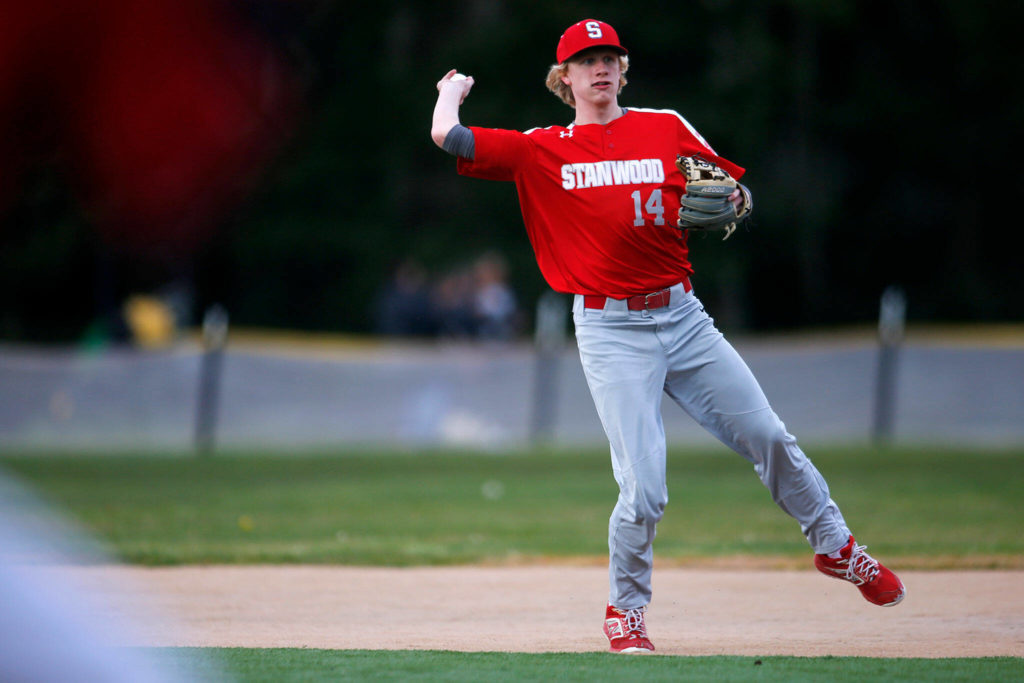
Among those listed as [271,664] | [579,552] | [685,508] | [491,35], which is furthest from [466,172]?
[491,35]

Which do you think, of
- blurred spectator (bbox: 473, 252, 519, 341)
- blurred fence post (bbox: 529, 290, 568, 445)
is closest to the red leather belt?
blurred fence post (bbox: 529, 290, 568, 445)

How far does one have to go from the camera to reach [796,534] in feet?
30.2

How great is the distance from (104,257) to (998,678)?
1121 inches

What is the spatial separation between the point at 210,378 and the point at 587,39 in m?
11.8

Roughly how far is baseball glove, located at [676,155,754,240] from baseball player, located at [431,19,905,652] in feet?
0.04

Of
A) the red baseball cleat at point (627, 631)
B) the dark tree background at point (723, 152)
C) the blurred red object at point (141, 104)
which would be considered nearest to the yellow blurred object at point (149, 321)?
the blurred red object at point (141, 104)

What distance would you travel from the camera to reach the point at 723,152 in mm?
30359

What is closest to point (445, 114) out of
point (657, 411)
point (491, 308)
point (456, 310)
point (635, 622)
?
point (657, 411)

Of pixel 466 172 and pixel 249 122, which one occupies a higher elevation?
pixel 249 122

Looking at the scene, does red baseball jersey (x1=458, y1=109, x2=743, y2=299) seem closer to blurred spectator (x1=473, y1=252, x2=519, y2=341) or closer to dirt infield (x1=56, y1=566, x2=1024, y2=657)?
dirt infield (x1=56, y1=566, x2=1024, y2=657)

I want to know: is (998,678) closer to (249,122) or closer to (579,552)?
(579,552)

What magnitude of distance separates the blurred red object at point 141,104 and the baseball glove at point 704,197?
74.9ft

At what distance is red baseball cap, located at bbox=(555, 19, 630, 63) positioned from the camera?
5.09m

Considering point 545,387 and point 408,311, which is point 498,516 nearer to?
point 545,387
